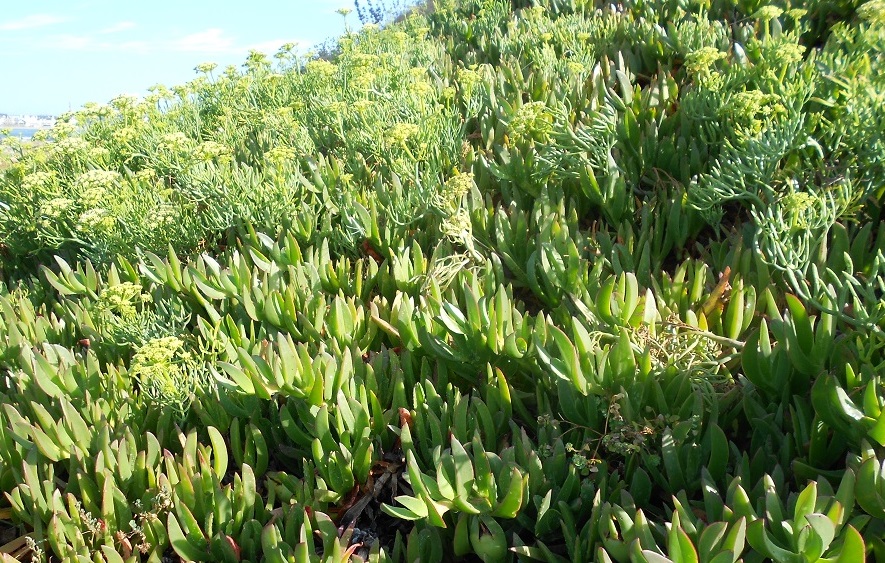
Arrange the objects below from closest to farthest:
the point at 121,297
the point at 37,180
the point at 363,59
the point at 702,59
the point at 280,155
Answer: the point at 121,297 → the point at 702,59 → the point at 280,155 → the point at 37,180 → the point at 363,59

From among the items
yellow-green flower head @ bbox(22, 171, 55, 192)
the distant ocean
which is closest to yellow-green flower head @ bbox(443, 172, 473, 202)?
yellow-green flower head @ bbox(22, 171, 55, 192)

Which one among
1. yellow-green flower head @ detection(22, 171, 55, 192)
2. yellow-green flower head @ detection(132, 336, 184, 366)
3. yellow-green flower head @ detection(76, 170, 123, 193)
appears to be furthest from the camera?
yellow-green flower head @ detection(22, 171, 55, 192)

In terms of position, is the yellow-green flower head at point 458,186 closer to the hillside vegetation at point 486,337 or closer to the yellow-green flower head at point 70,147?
the hillside vegetation at point 486,337

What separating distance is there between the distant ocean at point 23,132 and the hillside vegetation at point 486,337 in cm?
68

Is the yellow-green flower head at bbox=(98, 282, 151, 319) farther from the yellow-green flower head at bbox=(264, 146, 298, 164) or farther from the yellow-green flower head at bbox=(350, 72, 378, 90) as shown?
the yellow-green flower head at bbox=(350, 72, 378, 90)

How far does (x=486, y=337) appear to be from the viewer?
206cm

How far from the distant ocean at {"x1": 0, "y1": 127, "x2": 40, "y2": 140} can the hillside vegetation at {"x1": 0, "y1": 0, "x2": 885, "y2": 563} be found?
0.68 meters

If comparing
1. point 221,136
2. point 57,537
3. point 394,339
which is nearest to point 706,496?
point 394,339

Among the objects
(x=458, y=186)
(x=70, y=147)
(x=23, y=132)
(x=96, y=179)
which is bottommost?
(x=458, y=186)

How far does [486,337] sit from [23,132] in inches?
155

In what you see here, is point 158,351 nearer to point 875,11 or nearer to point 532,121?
point 532,121

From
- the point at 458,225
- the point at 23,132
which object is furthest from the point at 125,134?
the point at 458,225

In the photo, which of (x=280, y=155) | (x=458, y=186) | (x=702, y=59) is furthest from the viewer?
(x=280, y=155)

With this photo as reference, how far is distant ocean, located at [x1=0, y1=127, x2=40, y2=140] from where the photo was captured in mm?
4237
